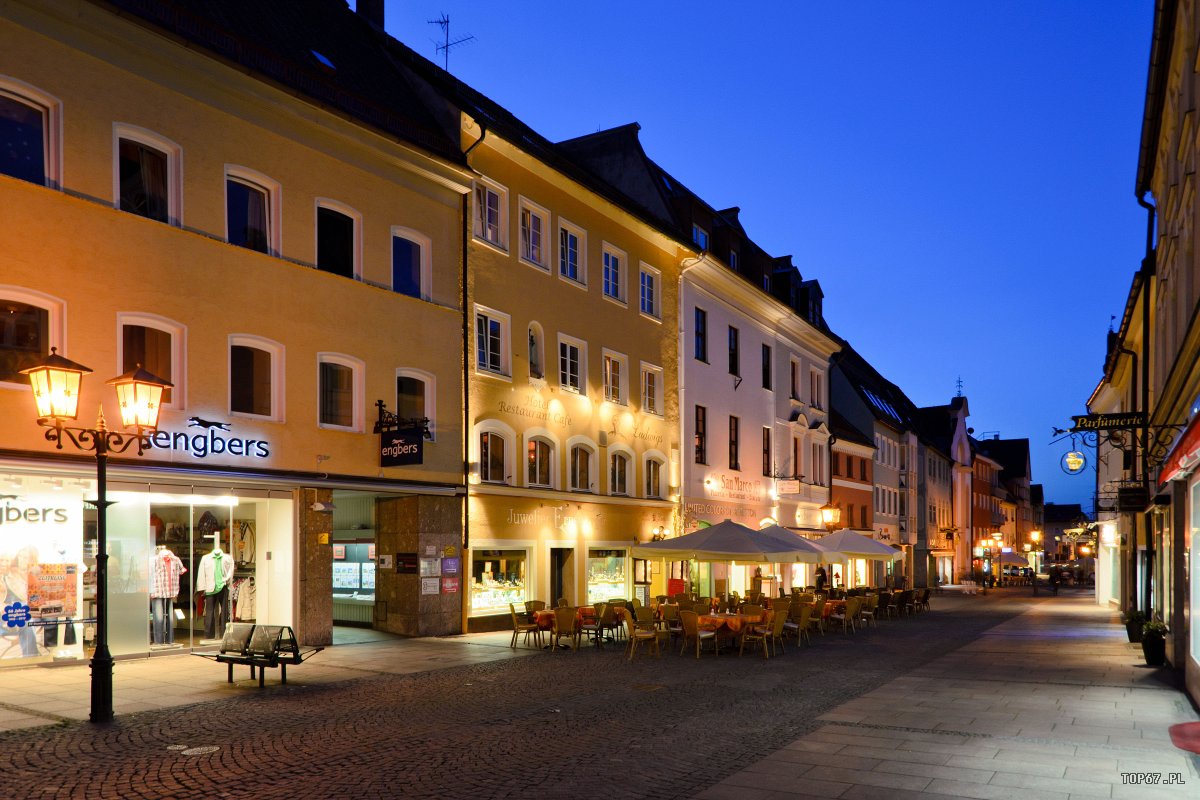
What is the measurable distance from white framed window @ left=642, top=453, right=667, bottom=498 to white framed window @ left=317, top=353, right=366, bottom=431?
39.9 ft

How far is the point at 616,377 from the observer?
97.6ft

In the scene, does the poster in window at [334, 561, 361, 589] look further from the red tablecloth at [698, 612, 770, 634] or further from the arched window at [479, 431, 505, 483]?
the red tablecloth at [698, 612, 770, 634]

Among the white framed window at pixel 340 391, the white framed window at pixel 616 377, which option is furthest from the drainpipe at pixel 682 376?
the white framed window at pixel 340 391

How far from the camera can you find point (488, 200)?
24656 millimetres

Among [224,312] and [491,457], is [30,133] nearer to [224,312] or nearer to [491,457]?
[224,312]

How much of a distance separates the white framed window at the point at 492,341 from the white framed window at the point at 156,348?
7.67m

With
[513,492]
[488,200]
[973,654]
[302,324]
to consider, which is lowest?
[973,654]

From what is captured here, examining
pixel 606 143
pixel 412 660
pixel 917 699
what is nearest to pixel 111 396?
pixel 412 660

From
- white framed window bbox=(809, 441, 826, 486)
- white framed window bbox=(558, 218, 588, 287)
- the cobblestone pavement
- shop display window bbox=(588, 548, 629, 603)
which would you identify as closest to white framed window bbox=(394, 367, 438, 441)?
white framed window bbox=(558, 218, 588, 287)

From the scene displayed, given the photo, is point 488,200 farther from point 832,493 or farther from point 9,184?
point 832,493

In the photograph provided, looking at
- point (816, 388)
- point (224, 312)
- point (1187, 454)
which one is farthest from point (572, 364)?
point (816, 388)

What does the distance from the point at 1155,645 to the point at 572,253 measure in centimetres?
1643

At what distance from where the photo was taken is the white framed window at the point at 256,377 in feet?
59.5

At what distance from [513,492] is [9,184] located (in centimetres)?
1259
